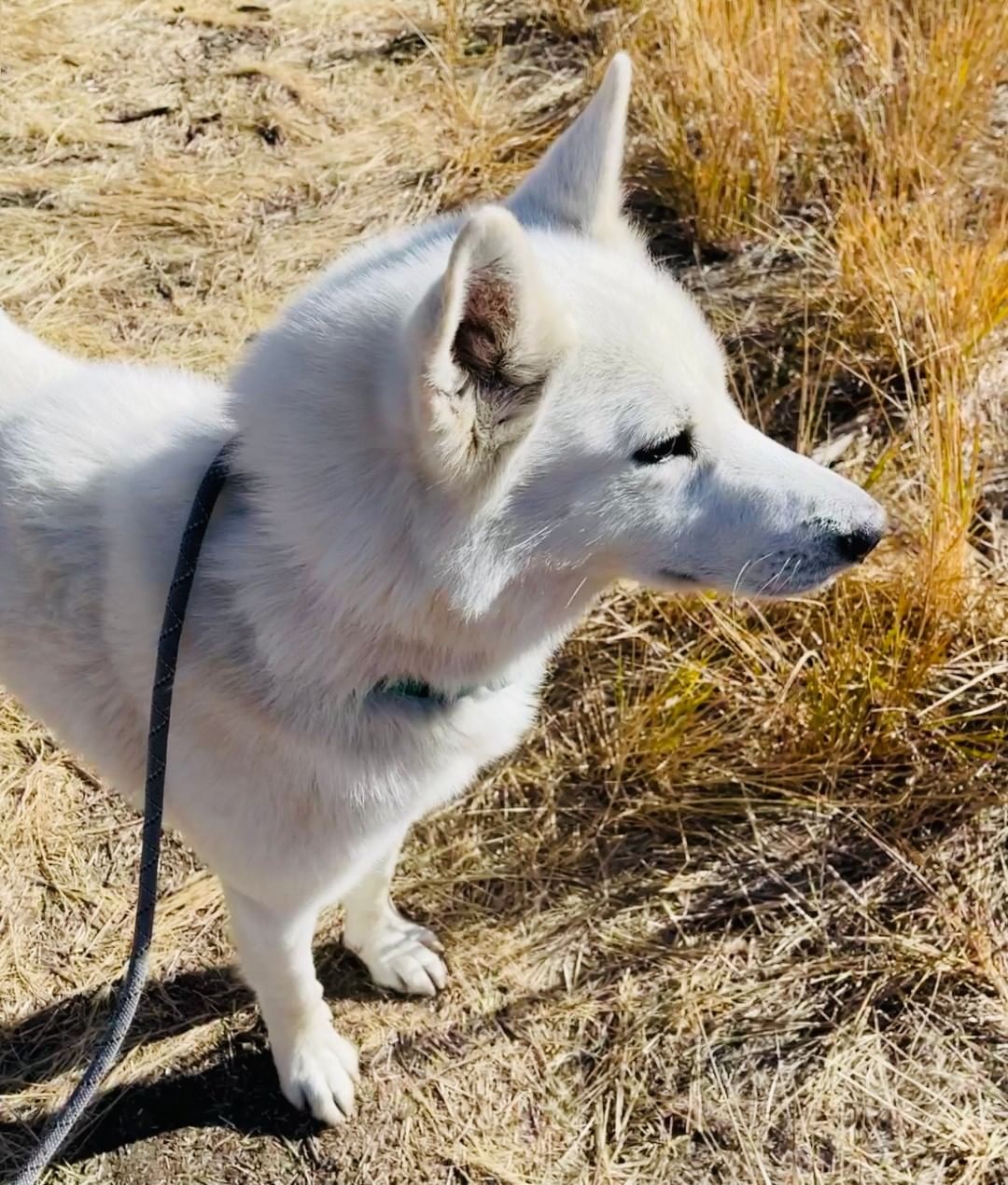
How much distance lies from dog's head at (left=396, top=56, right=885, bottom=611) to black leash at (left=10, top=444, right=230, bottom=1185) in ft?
1.34

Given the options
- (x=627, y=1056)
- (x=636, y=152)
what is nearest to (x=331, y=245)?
(x=636, y=152)

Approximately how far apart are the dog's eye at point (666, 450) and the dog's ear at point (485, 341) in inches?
8.6

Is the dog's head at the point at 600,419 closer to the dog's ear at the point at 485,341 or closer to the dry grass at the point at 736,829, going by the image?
the dog's ear at the point at 485,341

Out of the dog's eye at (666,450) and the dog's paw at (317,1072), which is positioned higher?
the dog's eye at (666,450)

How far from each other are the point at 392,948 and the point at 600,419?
151 centimetres

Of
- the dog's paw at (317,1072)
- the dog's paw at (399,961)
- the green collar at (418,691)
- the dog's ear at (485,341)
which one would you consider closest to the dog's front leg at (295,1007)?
the dog's paw at (317,1072)

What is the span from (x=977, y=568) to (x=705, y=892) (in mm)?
Result: 1107

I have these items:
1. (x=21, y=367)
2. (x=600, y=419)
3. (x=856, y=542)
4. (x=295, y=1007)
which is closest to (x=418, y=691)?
(x=600, y=419)

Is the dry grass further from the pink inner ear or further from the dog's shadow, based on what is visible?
the pink inner ear

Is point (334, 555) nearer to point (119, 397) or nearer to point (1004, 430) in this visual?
point (119, 397)

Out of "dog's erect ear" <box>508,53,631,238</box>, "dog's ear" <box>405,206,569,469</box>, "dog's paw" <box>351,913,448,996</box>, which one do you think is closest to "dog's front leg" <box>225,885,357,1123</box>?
"dog's paw" <box>351,913,448,996</box>

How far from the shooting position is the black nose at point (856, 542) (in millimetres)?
1764

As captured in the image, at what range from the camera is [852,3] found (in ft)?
13.5

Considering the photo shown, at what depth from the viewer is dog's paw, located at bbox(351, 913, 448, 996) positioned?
2.55 meters
